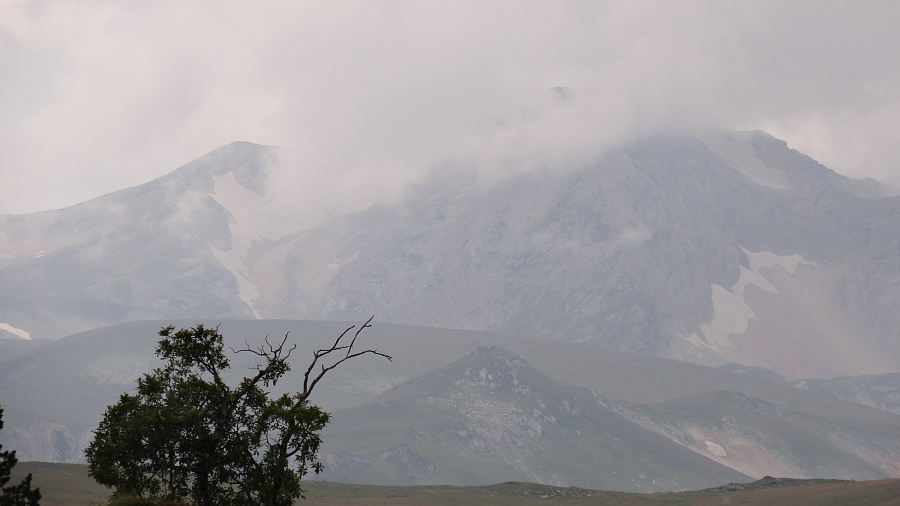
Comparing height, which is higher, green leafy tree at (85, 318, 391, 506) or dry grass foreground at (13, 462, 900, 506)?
green leafy tree at (85, 318, 391, 506)

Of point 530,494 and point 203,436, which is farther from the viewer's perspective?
point 530,494

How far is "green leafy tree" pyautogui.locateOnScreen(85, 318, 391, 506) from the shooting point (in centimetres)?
4241

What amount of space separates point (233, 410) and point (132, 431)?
454cm

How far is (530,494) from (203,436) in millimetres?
117729

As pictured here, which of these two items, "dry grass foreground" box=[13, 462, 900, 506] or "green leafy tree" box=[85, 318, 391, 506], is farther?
"dry grass foreground" box=[13, 462, 900, 506]

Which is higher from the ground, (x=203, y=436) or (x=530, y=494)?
(x=203, y=436)

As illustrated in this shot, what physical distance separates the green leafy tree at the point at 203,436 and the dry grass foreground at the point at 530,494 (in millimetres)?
64102

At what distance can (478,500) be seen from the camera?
145125 mm

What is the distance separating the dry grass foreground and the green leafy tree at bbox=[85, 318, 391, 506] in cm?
6410

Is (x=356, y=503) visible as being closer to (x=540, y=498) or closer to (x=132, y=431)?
(x=540, y=498)

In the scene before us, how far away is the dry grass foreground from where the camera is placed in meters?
115

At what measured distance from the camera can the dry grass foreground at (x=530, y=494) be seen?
115037 mm

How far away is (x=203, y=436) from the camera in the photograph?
42594 millimetres

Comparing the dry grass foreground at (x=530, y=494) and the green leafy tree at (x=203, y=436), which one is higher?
the green leafy tree at (x=203, y=436)
